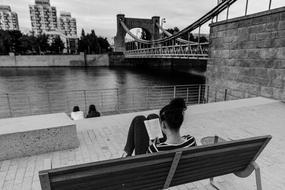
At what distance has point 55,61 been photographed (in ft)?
153

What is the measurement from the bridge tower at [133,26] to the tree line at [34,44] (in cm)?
813

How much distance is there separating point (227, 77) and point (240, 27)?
1699mm

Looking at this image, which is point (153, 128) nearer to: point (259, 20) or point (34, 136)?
point (34, 136)

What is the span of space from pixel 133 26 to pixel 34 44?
25.7 meters

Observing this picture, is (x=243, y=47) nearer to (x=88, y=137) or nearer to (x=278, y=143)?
(x=278, y=143)

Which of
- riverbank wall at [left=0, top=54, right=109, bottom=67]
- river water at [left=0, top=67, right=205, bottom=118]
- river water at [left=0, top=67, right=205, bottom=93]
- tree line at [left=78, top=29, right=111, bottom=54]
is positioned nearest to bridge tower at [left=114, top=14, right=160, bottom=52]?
riverbank wall at [left=0, top=54, right=109, bottom=67]

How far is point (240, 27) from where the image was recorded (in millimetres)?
6559

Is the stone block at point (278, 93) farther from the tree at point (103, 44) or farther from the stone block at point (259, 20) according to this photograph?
the tree at point (103, 44)

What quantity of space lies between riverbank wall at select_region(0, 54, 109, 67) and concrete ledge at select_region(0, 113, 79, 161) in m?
45.1

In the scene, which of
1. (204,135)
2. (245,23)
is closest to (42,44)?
(245,23)

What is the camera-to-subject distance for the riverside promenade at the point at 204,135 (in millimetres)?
2213

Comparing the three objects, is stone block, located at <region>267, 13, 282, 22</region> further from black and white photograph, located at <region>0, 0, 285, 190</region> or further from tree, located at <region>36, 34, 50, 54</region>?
tree, located at <region>36, 34, 50, 54</region>

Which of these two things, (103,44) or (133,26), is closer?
(133,26)

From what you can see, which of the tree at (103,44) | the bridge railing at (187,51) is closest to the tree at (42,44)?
the tree at (103,44)
